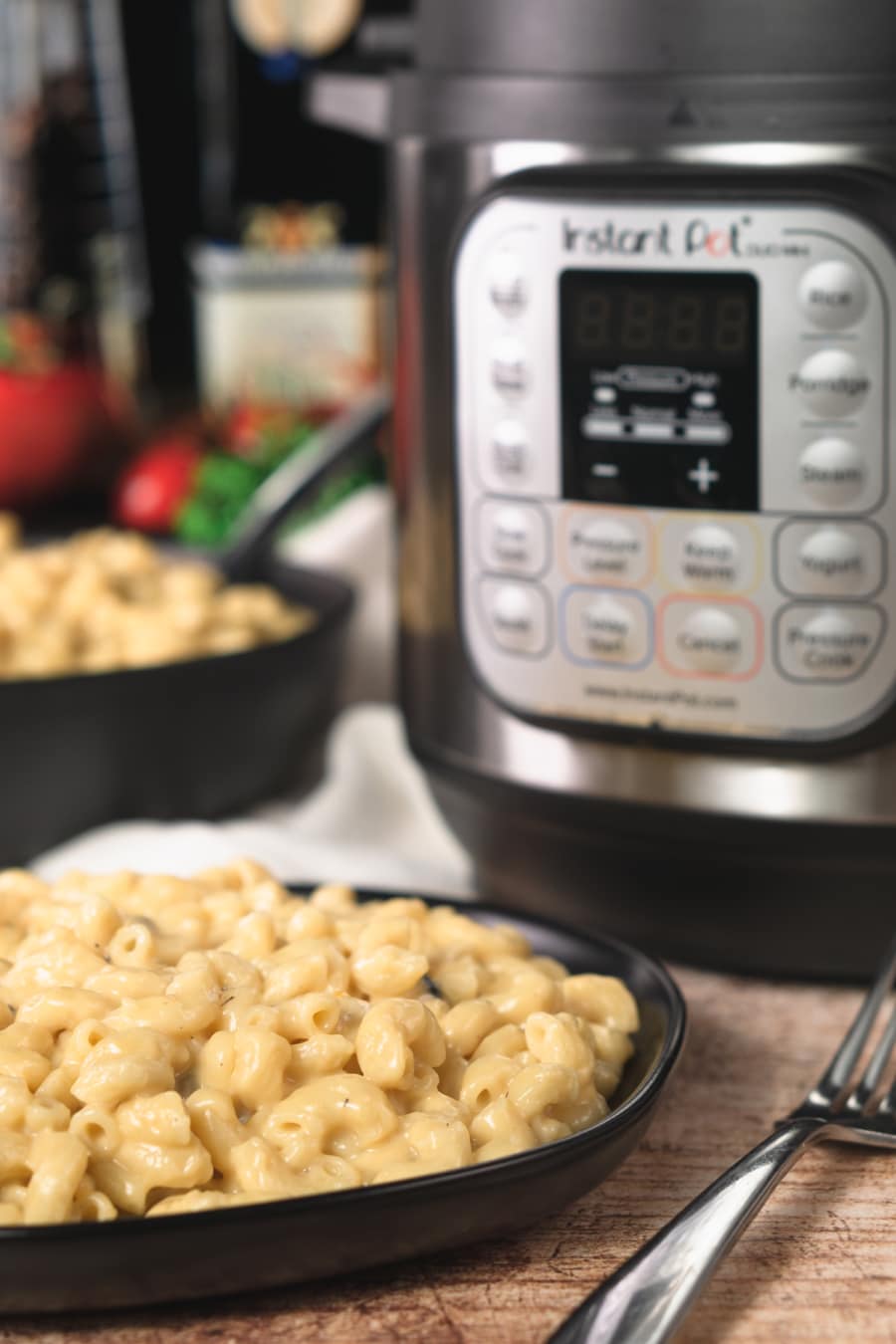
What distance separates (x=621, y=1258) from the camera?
55cm

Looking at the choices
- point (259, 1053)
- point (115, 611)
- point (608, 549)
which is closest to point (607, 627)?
point (608, 549)

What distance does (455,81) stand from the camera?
2.34 feet

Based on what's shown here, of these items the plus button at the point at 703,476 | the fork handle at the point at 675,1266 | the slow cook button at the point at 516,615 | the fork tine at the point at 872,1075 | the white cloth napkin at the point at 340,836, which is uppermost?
the plus button at the point at 703,476

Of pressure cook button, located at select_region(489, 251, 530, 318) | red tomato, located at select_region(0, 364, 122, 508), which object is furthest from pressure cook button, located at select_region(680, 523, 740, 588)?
red tomato, located at select_region(0, 364, 122, 508)

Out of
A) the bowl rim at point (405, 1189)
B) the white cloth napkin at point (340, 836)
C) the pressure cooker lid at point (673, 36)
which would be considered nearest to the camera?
the bowl rim at point (405, 1189)

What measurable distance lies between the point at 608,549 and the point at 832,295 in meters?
0.12

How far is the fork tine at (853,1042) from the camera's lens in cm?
65

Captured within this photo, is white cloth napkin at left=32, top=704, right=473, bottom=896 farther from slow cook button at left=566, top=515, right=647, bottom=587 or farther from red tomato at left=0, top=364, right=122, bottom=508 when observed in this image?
red tomato at left=0, top=364, right=122, bottom=508

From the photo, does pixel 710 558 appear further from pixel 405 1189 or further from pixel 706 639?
pixel 405 1189

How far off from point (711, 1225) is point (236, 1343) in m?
0.14

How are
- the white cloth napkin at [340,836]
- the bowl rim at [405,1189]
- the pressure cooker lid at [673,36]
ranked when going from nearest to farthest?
the bowl rim at [405,1189], the pressure cooker lid at [673,36], the white cloth napkin at [340,836]

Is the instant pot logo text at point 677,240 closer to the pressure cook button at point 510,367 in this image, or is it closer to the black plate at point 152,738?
the pressure cook button at point 510,367

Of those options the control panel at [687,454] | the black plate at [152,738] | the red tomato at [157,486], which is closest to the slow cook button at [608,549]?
the control panel at [687,454]

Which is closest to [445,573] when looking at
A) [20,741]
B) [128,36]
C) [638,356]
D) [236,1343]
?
[638,356]
